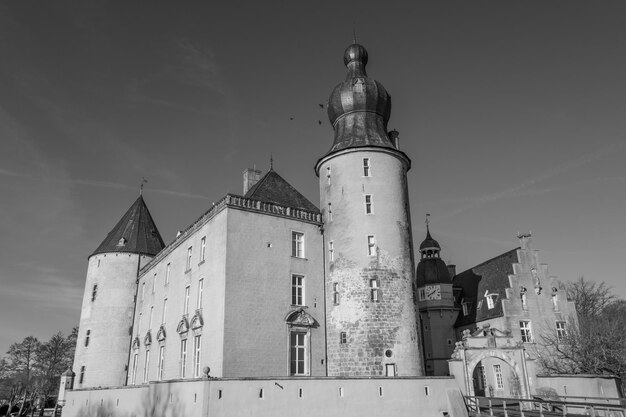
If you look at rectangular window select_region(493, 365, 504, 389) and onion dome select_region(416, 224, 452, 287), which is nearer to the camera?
rectangular window select_region(493, 365, 504, 389)

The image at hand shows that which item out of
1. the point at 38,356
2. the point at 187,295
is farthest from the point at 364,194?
the point at 38,356

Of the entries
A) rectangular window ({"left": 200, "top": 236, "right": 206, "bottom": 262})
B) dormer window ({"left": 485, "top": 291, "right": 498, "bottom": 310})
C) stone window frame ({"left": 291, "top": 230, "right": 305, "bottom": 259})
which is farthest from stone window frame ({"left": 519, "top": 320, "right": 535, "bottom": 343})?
rectangular window ({"left": 200, "top": 236, "right": 206, "bottom": 262})

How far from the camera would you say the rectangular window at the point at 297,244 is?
88.3 ft

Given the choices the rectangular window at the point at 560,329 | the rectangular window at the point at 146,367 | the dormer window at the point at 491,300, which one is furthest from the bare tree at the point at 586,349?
the rectangular window at the point at 146,367

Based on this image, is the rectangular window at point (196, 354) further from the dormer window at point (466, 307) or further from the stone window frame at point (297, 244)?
the dormer window at point (466, 307)

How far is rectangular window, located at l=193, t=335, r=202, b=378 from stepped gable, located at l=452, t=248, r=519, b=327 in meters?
21.8

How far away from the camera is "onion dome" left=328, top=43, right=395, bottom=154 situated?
28.3 metres

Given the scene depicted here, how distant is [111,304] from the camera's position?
40281 millimetres

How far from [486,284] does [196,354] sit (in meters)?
24.8

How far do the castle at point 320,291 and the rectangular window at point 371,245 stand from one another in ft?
0.18

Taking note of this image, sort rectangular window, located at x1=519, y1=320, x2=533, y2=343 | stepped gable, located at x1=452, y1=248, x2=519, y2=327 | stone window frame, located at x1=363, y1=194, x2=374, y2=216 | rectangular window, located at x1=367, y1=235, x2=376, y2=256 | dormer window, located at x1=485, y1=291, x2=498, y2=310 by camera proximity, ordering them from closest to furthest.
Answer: rectangular window, located at x1=367, y1=235, x2=376, y2=256 → stone window frame, located at x1=363, y1=194, x2=374, y2=216 → rectangular window, located at x1=519, y1=320, x2=533, y2=343 → stepped gable, located at x1=452, y1=248, x2=519, y2=327 → dormer window, located at x1=485, y1=291, x2=498, y2=310

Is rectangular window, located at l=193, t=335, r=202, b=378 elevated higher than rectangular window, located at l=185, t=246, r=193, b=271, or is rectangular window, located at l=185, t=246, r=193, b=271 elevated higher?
rectangular window, located at l=185, t=246, r=193, b=271

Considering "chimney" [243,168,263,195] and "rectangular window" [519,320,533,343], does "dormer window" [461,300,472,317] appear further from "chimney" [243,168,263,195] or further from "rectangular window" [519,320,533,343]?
"chimney" [243,168,263,195]

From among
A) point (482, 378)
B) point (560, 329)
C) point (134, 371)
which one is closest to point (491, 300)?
point (560, 329)
